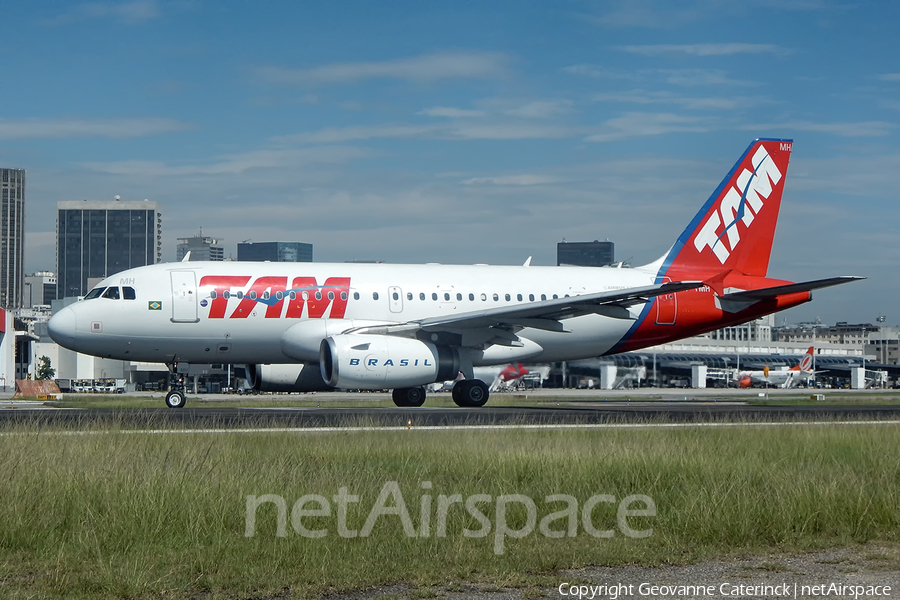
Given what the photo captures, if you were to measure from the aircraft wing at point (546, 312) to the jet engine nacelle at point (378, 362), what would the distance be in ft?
2.67

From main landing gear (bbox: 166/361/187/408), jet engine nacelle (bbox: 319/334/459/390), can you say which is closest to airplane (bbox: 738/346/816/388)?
jet engine nacelle (bbox: 319/334/459/390)

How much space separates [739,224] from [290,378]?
1495cm

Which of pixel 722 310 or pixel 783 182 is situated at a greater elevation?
pixel 783 182

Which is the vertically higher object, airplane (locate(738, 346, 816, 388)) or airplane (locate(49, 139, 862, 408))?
airplane (locate(49, 139, 862, 408))

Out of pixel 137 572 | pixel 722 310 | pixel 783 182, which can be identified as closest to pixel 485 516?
pixel 137 572

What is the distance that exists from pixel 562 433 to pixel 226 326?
1255 centimetres

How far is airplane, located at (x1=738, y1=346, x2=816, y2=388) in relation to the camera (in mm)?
96312

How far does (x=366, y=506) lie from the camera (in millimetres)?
9398

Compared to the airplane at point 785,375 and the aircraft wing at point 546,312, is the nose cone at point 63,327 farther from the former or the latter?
the airplane at point 785,375

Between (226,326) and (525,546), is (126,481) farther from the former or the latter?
(226,326)

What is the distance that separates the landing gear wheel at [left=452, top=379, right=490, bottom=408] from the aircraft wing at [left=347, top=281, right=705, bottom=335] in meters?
2.03

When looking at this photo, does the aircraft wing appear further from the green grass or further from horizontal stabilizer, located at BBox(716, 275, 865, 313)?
the green grass

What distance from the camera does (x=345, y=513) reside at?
29.3 feet

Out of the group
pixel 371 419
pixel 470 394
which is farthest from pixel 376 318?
pixel 371 419
